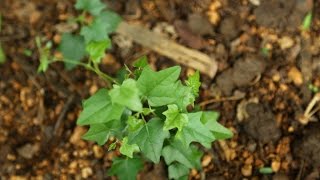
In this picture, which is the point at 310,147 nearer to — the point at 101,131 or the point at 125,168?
the point at 125,168

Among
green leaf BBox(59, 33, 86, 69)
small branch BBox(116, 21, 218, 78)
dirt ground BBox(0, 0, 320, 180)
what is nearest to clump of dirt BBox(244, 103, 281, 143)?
dirt ground BBox(0, 0, 320, 180)

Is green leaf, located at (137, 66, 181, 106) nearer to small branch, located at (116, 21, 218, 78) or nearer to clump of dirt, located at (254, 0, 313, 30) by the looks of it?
small branch, located at (116, 21, 218, 78)

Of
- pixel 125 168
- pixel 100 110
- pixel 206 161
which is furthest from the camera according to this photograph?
pixel 206 161

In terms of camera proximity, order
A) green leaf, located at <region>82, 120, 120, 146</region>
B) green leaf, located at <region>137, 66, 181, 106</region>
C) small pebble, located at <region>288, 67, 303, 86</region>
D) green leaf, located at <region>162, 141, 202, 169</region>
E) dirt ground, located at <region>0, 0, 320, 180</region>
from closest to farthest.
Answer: green leaf, located at <region>137, 66, 181, 106</region>
green leaf, located at <region>82, 120, 120, 146</region>
green leaf, located at <region>162, 141, 202, 169</region>
dirt ground, located at <region>0, 0, 320, 180</region>
small pebble, located at <region>288, 67, 303, 86</region>

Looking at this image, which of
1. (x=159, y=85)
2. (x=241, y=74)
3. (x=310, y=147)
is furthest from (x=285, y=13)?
(x=159, y=85)

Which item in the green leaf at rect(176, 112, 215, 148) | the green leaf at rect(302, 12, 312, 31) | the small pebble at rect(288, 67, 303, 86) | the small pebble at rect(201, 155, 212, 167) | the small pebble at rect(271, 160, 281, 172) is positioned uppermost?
the green leaf at rect(302, 12, 312, 31)

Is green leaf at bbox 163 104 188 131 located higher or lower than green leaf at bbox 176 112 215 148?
higher

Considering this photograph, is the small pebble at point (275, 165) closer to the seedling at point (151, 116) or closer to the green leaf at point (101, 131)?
the seedling at point (151, 116)
